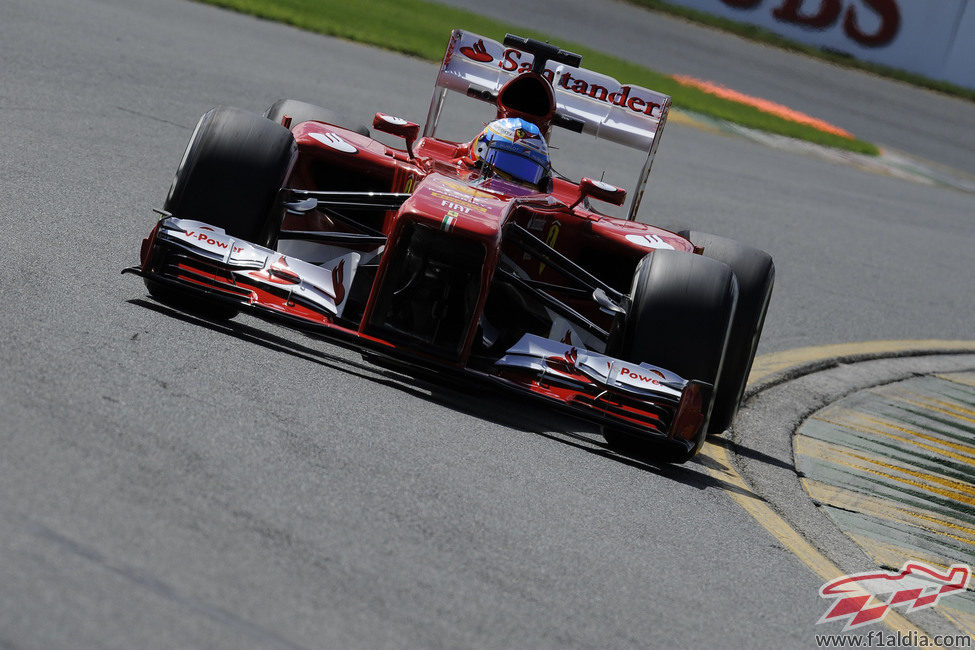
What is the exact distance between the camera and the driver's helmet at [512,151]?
7.47 m

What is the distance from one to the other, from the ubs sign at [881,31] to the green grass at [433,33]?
22.3ft

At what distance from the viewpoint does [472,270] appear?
243 inches

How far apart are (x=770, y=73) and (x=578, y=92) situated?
58.0ft

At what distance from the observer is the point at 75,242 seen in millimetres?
6910

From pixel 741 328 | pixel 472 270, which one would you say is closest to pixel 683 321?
pixel 741 328

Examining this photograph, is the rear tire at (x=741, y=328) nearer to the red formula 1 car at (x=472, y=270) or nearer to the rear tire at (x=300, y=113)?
the red formula 1 car at (x=472, y=270)

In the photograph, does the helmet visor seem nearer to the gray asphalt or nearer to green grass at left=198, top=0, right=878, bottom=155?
green grass at left=198, top=0, right=878, bottom=155

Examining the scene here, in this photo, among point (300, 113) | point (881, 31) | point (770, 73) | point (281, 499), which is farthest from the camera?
point (881, 31)

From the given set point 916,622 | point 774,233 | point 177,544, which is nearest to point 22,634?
point 177,544

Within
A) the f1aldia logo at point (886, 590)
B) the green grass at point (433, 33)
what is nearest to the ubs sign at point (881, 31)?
the green grass at point (433, 33)

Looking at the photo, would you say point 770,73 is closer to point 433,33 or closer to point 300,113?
point 433,33

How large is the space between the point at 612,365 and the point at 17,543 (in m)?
3.26

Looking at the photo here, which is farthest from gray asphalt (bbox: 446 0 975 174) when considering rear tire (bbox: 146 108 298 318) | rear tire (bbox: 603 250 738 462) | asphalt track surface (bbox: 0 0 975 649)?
rear tire (bbox: 603 250 738 462)

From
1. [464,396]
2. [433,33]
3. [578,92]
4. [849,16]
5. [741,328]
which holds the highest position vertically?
[849,16]
